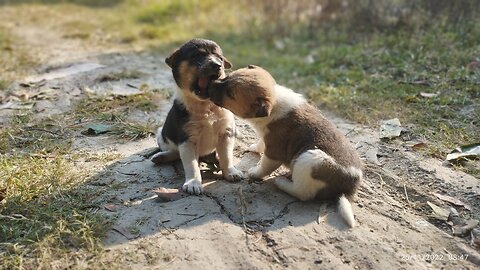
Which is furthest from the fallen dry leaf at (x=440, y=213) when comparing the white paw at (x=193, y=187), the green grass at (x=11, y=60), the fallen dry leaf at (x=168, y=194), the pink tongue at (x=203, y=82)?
the green grass at (x=11, y=60)

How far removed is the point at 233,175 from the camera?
514cm

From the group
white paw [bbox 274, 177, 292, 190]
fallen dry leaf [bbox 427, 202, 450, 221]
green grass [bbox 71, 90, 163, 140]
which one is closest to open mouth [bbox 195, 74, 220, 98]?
white paw [bbox 274, 177, 292, 190]

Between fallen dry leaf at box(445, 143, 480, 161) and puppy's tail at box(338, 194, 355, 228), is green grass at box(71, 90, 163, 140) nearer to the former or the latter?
puppy's tail at box(338, 194, 355, 228)

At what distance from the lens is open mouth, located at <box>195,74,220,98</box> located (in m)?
4.91

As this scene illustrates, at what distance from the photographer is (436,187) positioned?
16.7ft

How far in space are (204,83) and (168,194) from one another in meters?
1.07

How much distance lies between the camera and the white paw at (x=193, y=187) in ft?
15.8

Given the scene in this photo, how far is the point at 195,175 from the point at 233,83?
96 cm

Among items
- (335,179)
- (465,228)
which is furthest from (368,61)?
(465,228)

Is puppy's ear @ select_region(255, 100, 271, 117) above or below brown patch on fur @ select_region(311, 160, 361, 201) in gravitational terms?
above

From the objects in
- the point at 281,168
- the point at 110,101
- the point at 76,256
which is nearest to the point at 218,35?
the point at 110,101

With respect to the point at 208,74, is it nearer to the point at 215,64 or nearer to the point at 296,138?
the point at 215,64

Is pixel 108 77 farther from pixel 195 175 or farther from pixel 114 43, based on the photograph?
pixel 195 175

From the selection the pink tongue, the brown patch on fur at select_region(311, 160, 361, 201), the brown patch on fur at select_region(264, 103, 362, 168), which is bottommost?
Answer: the brown patch on fur at select_region(311, 160, 361, 201)
